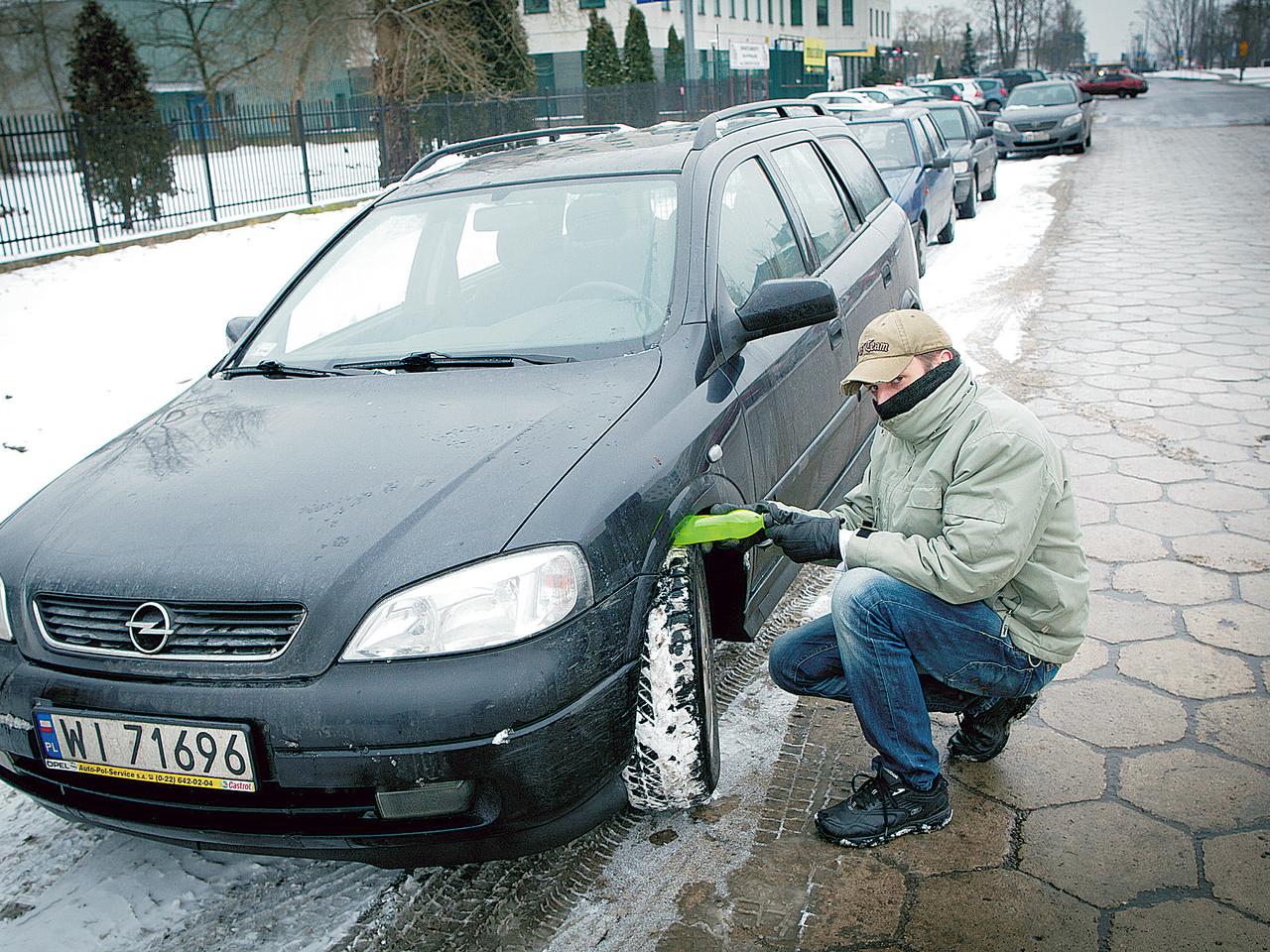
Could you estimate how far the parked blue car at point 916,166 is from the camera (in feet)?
35.0

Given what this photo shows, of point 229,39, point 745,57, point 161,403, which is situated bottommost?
point 161,403

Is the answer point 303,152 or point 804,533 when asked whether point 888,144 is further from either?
point 804,533

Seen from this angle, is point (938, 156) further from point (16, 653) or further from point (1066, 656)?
point (16, 653)

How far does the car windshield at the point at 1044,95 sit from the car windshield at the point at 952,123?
9282mm

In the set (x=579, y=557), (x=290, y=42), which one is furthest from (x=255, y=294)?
(x=290, y=42)

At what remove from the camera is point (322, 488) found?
248 centimetres

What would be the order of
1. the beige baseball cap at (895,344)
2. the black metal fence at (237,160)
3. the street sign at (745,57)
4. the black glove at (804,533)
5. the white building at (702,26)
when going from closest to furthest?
the beige baseball cap at (895,344) → the black glove at (804,533) → the black metal fence at (237,160) → the street sign at (745,57) → the white building at (702,26)

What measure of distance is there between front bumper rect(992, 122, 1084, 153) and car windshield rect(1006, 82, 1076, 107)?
0.79 m

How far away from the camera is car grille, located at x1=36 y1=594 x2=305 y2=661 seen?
2178mm

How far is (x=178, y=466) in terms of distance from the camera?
2.75 metres

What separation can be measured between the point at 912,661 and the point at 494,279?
71.7 inches

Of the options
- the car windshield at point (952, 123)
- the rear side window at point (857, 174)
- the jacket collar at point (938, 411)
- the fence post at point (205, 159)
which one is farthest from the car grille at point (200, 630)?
the car windshield at point (952, 123)

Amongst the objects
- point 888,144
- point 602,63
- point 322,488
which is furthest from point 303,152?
point 602,63

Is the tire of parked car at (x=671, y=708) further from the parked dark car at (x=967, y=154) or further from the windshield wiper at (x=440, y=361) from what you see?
the parked dark car at (x=967, y=154)
